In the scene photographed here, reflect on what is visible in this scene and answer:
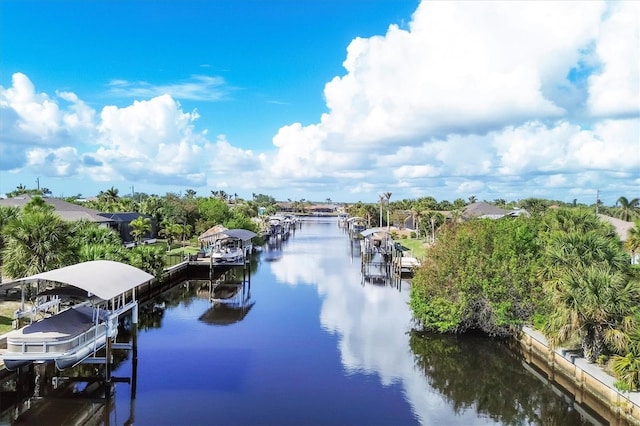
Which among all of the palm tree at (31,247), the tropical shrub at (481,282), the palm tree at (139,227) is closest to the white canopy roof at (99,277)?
the palm tree at (31,247)

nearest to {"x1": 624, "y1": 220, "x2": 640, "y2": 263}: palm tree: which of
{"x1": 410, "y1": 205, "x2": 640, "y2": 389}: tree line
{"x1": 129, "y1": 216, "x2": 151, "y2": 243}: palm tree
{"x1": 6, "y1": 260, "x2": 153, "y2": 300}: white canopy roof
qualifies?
{"x1": 410, "y1": 205, "x2": 640, "y2": 389}: tree line

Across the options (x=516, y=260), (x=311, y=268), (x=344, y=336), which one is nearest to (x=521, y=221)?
(x=516, y=260)

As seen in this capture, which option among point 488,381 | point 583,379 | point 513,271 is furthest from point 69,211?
point 583,379

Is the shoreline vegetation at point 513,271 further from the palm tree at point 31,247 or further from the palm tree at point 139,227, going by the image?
the palm tree at point 139,227

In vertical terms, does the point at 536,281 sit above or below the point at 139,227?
below

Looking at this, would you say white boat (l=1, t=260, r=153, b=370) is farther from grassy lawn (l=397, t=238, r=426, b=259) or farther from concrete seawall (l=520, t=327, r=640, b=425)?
grassy lawn (l=397, t=238, r=426, b=259)

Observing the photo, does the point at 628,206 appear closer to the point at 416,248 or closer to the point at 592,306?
the point at 416,248
